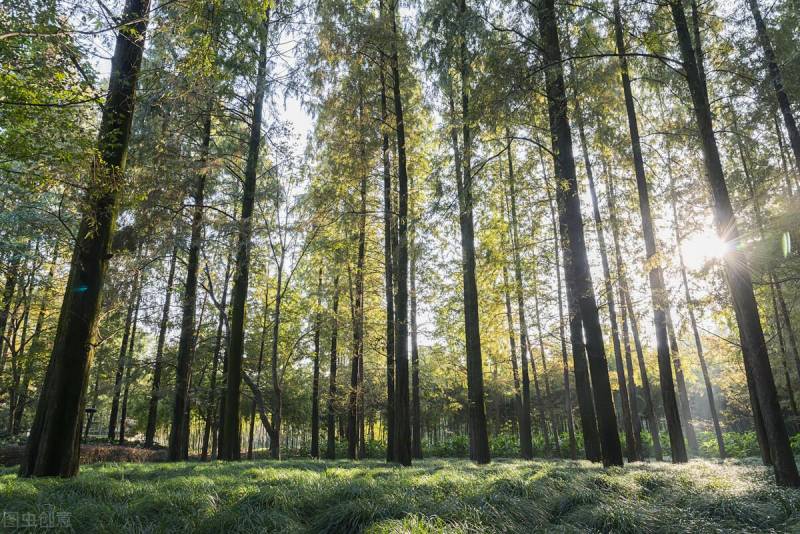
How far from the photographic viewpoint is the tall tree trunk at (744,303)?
5.07m

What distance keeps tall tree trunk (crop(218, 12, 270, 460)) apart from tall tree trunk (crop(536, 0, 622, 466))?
20.0 ft

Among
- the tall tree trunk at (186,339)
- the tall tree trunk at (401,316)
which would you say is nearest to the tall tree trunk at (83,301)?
the tall tree trunk at (401,316)

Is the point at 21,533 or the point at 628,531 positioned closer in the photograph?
the point at 21,533

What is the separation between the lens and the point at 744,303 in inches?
214

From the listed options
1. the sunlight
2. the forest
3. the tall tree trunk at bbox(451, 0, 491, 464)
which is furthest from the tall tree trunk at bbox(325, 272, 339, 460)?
the sunlight

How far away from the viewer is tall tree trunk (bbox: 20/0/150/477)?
16.6 feet

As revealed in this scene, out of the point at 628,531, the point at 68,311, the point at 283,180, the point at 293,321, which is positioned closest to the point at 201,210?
the point at 283,180

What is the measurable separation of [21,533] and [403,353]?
6987 millimetres

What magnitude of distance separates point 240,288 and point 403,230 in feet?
14.7

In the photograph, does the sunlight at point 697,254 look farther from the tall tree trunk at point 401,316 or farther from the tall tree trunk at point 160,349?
the tall tree trunk at point 160,349

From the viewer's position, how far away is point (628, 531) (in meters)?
3.12

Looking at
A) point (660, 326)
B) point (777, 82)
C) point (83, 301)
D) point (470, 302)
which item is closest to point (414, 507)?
point (83, 301)

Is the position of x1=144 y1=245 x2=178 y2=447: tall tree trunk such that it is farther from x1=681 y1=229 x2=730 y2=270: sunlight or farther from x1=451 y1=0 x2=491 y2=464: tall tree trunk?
x1=681 y1=229 x2=730 y2=270: sunlight

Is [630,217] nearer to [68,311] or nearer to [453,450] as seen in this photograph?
[68,311]
